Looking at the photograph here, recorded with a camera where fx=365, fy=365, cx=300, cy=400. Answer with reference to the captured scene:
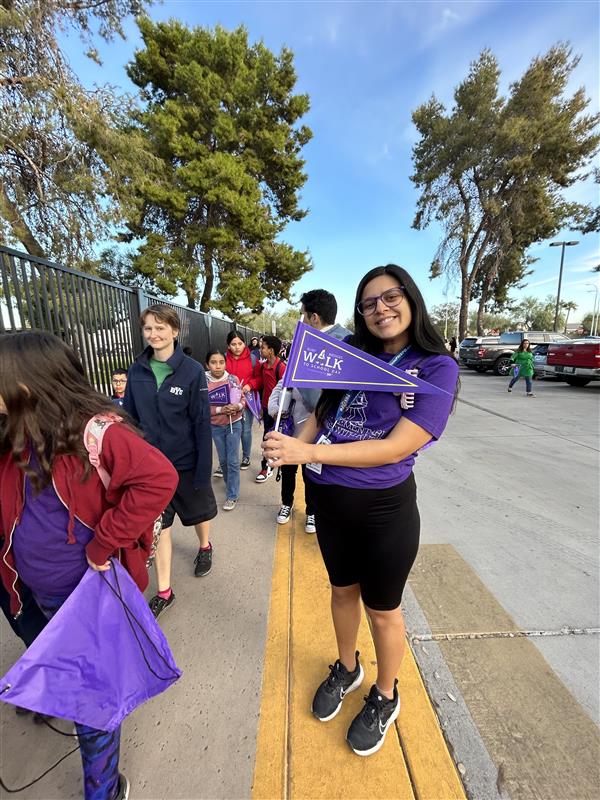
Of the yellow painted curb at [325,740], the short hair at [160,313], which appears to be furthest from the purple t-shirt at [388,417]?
the short hair at [160,313]

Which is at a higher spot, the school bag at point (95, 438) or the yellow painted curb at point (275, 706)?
the school bag at point (95, 438)

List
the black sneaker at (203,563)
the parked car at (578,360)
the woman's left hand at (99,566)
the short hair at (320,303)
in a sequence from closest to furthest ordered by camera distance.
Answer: the woman's left hand at (99,566)
the short hair at (320,303)
the black sneaker at (203,563)
the parked car at (578,360)

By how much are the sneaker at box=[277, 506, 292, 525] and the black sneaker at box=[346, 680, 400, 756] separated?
6.06 feet

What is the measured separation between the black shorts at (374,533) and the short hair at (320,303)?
4.03 feet

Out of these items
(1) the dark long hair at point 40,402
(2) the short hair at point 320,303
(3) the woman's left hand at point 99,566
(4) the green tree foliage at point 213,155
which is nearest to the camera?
(1) the dark long hair at point 40,402

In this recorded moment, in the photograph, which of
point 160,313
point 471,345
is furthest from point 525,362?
point 160,313

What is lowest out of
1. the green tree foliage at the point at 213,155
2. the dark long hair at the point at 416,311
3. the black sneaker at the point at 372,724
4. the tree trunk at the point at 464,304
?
the black sneaker at the point at 372,724

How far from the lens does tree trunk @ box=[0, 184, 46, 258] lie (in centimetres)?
715

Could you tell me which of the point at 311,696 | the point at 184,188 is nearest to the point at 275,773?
the point at 311,696

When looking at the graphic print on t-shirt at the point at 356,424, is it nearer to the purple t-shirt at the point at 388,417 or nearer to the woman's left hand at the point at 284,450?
the purple t-shirt at the point at 388,417

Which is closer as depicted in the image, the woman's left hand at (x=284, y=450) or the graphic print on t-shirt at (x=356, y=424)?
the woman's left hand at (x=284, y=450)

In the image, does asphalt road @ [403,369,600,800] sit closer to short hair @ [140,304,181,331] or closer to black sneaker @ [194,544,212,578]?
black sneaker @ [194,544,212,578]

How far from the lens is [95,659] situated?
1.27m

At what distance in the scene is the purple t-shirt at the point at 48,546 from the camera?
1238 mm
